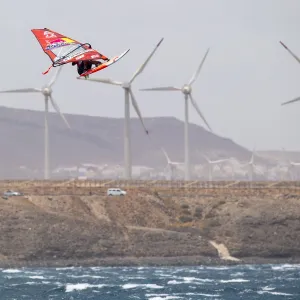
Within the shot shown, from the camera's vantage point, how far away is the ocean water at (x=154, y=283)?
131 m

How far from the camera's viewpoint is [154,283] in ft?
474

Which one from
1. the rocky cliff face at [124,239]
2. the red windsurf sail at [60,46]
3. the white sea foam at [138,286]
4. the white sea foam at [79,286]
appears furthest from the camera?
the rocky cliff face at [124,239]

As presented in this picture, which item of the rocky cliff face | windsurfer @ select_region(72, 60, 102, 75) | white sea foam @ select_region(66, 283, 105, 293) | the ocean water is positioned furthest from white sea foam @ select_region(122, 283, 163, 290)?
windsurfer @ select_region(72, 60, 102, 75)

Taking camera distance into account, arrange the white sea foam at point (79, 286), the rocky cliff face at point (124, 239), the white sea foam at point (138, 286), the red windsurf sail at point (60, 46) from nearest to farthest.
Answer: the red windsurf sail at point (60, 46), the white sea foam at point (79, 286), the white sea foam at point (138, 286), the rocky cliff face at point (124, 239)

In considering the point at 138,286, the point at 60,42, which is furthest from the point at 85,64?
the point at 138,286

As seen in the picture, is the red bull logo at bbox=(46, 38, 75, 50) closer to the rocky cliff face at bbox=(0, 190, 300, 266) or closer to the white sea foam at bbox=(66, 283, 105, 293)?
the white sea foam at bbox=(66, 283, 105, 293)

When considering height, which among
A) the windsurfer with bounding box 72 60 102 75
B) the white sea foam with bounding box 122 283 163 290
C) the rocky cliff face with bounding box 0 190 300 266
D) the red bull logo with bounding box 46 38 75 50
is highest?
the red bull logo with bounding box 46 38 75 50

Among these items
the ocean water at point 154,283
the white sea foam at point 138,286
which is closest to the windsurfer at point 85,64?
the ocean water at point 154,283

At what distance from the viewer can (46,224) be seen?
191 m

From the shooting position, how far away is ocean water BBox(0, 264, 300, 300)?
5153 inches

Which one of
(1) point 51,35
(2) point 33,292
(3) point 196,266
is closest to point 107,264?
(3) point 196,266

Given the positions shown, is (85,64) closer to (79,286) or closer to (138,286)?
(138,286)

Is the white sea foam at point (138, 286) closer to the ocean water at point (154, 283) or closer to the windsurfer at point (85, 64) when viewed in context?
the ocean water at point (154, 283)

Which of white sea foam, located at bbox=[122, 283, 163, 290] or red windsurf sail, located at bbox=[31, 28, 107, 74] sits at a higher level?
red windsurf sail, located at bbox=[31, 28, 107, 74]
